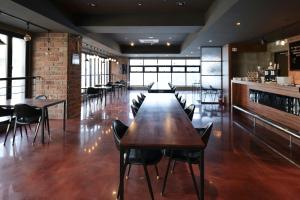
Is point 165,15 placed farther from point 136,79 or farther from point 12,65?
point 136,79

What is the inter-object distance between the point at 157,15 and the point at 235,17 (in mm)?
2053

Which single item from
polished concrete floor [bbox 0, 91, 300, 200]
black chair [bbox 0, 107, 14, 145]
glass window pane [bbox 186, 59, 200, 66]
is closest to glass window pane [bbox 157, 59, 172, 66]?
glass window pane [bbox 186, 59, 200, 66]

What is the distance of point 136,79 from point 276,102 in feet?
48.7

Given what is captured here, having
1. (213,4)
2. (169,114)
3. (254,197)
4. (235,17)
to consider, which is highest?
(213,4)

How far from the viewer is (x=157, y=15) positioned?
6926 mm

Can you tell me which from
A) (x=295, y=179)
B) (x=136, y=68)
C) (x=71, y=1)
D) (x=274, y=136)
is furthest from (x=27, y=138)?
(x=136, y=68)

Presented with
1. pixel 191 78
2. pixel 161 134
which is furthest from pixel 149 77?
pixel 161 134

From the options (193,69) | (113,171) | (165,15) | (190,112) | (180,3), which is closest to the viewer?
(113,171)

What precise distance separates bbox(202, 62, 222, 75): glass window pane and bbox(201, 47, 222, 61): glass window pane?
213mm

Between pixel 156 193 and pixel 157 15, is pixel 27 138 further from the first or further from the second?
pixel 157 15

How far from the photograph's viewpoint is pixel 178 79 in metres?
20.2

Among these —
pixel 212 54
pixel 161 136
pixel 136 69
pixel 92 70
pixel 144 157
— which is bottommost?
pixel 144 157

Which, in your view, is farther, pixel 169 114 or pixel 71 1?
pixel 71 1

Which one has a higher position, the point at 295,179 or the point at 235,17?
the point at 235,17
